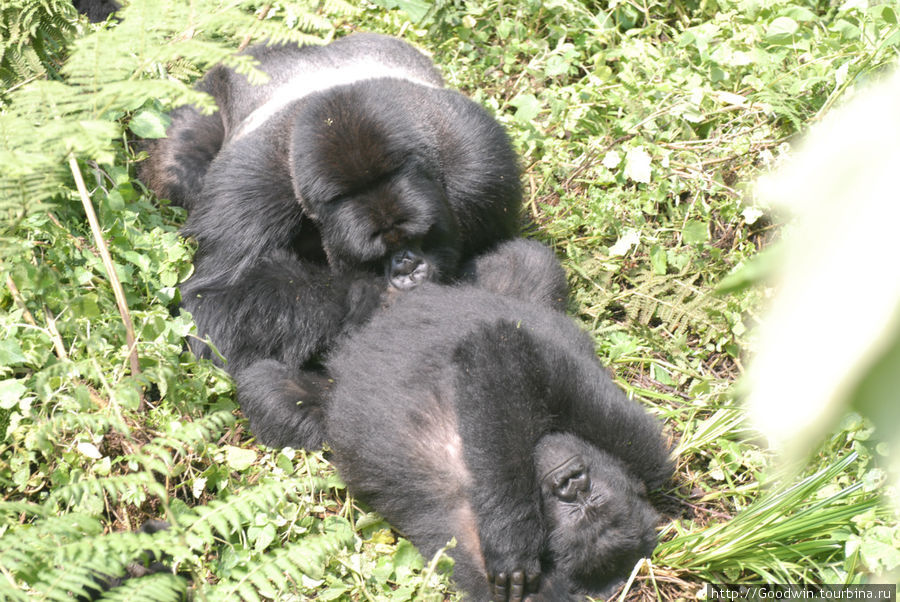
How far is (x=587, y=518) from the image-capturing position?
9.29 ft

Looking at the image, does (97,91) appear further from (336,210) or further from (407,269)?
(407,269)

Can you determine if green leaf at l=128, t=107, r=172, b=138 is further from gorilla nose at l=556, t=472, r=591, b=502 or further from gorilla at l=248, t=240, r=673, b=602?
gorilla nose at l=556, t=472, r=591, b=502

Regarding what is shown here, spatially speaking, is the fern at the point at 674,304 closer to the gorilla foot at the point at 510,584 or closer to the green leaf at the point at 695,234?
the green leaf at the point at 695,234

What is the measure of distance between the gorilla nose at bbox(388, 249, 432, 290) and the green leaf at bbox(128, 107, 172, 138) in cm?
123

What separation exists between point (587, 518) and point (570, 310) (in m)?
1.38

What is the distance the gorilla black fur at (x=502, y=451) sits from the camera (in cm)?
270

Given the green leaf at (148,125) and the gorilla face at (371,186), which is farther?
the green leaf at (148,125)

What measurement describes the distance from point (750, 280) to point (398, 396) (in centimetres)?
240

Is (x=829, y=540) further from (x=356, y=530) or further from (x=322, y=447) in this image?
(x=322, y=447)

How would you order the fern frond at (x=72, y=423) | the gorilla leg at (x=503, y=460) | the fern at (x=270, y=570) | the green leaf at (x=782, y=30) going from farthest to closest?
the green leaf at (x=782, y=30) < the gorilla leg at (x=503, y=460) < the fern frond at (x=72, y=423) < the fern at (x=270, y=570)

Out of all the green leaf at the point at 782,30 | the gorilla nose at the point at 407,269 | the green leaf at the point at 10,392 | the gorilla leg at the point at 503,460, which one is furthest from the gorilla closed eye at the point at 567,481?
the green leaf at the point at 782,30

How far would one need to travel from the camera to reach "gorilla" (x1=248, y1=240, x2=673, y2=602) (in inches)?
106

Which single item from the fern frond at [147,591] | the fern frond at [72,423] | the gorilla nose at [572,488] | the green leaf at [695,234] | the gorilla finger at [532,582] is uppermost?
the fern frond at [72,423]

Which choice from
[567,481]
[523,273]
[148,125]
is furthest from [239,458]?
[148,125]
